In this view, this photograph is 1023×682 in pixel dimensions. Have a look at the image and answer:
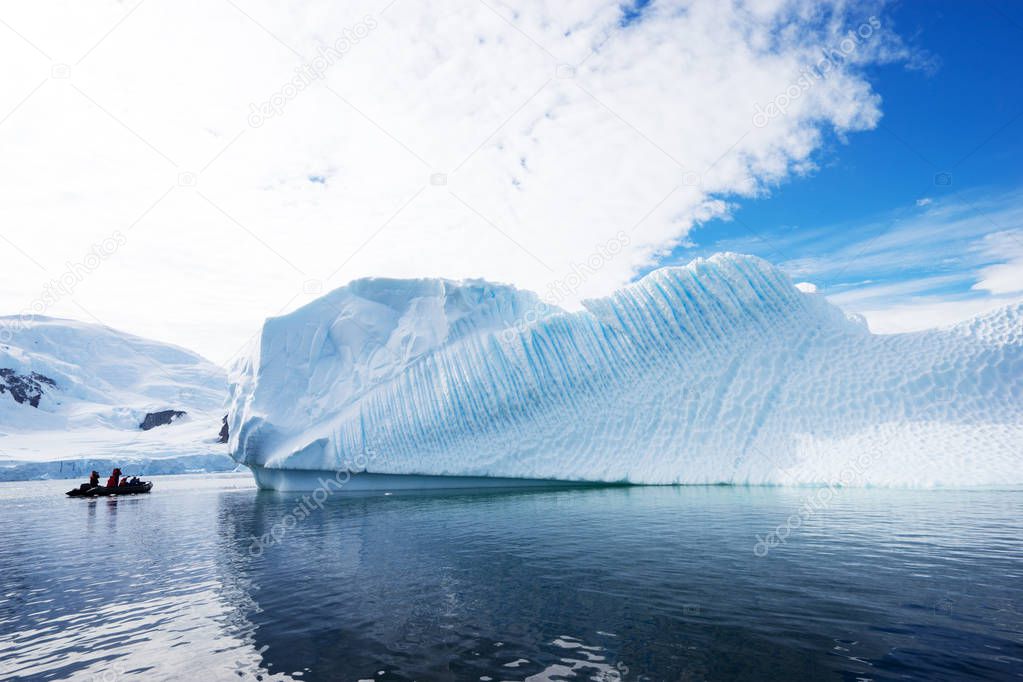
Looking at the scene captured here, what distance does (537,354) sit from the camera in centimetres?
2131

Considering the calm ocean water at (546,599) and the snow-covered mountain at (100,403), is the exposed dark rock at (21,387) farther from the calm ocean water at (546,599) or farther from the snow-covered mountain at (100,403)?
the calm ocean water at (546,599)

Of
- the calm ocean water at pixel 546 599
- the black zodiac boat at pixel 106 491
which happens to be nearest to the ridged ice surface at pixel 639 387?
the calm ocean water at pixel 546 599

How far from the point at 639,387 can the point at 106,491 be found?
23.7 meters

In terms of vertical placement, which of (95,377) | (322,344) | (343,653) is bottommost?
(343,653)

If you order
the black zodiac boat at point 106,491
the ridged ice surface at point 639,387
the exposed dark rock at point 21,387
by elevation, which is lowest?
the black zodiac boat at point 106,491

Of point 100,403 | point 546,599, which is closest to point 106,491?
point 546,599

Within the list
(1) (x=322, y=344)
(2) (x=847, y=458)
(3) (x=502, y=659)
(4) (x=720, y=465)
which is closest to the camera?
(3) (x=502, y=659)

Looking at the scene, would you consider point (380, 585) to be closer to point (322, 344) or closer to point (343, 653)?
point (343, 653)

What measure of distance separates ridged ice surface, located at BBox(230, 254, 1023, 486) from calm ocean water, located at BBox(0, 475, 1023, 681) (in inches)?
209

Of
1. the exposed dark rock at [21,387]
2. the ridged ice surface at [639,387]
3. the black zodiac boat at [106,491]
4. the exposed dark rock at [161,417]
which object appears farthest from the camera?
the exposed dark rock at [161,417]

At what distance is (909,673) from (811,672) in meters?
0.63

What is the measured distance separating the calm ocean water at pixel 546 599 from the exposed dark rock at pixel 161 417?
245 ft

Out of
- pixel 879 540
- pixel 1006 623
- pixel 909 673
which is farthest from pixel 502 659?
pixel 879 540

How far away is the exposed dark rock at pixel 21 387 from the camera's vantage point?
71312 mm
